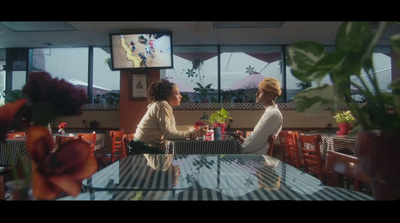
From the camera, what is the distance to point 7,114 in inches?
17.5

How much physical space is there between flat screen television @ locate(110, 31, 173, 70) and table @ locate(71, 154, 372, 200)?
4.76 meters

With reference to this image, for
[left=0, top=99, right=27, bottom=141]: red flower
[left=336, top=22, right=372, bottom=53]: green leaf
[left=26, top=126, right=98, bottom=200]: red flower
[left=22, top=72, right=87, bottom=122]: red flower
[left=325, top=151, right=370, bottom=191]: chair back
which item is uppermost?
[left=336, top=22, right=372, bottom=53]: green leaf

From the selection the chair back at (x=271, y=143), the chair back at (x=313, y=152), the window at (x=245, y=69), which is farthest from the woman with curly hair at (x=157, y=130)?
the window at (x=245, y=69)

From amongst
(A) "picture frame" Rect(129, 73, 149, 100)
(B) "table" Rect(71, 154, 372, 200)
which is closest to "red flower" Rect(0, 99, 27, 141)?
(B) "table" Rect(71, 154, 372, 200)

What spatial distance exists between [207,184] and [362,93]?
466mm

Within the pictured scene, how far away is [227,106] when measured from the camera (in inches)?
258

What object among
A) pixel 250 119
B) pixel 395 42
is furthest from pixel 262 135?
pixel 250 119

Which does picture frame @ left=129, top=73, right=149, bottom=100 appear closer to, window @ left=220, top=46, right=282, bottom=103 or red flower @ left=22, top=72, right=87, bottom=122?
window @ left=220, top=46, right=282, bottom=103

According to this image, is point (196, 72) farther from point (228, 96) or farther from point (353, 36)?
point (353, 36)

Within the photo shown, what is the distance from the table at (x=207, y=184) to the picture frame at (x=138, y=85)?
5092mm

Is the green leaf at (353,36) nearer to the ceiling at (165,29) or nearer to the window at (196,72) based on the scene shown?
the ceiling at (165,29)

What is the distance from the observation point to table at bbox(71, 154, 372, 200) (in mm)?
671
